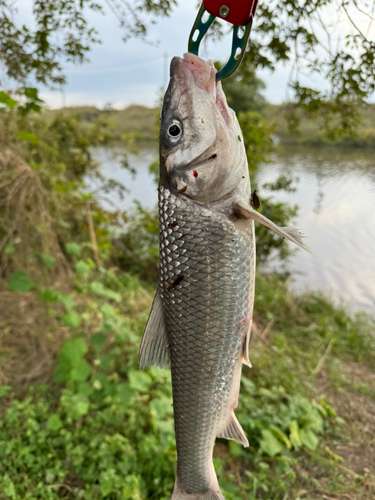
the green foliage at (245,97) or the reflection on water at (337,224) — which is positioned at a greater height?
the green foliage at (245,97)

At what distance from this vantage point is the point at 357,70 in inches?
98.0

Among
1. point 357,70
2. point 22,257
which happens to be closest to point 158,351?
point 357,70

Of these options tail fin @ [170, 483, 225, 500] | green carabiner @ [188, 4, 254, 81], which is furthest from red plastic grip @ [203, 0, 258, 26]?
tail fin @ [170, 483, 225, 500]

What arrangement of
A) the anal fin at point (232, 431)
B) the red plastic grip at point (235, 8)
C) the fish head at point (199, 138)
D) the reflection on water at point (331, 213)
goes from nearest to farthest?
the red plastic grip at point (235, 8) → the fish head at point (199, 138) → the anal fin at point (232, 431) → the reflection on water at point (331, 213)

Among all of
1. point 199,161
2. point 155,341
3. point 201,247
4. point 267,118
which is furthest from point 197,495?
point 267,118

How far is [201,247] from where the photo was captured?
1.23 m

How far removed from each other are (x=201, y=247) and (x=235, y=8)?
0.81m

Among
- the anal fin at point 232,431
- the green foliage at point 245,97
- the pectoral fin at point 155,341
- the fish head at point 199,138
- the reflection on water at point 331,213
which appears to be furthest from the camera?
the green foliage at point 245,97

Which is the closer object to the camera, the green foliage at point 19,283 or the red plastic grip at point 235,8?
the red plastic grip at point 235,8

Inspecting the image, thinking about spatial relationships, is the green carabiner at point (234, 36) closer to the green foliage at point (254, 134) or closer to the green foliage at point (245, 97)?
the green foliage at point (254, 134)

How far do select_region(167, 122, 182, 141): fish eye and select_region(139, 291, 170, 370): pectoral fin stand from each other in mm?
616

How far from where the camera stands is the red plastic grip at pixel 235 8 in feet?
3.37

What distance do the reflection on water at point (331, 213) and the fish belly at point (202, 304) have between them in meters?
4.75

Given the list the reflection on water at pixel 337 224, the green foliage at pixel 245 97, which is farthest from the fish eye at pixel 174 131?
the green foliage at pixel 245 97
